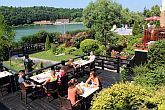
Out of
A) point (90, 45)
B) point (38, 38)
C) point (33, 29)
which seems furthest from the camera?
point (33, 29)

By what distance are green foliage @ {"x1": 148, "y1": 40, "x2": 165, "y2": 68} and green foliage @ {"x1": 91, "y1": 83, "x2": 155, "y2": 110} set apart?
3.20 m

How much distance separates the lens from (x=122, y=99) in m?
5.16

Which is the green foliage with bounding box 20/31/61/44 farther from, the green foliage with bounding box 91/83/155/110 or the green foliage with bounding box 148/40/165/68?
the green foliage with bounding box 91/83/155/110

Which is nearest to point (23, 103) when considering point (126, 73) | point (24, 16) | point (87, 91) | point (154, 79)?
point (87, 91)

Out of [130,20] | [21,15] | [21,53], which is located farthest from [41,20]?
[21,53]

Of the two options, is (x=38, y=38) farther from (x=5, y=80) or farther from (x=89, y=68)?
(x=5, y=80)

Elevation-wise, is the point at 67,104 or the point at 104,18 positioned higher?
the point at 104,18

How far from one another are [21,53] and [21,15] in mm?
55805

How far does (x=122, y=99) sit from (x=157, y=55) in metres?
3.69

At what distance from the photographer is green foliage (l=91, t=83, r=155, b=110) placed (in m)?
5.05

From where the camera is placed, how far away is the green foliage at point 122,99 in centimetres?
505

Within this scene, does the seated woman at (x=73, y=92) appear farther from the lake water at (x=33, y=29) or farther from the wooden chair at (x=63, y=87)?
the lake water at (x=33, y=29)

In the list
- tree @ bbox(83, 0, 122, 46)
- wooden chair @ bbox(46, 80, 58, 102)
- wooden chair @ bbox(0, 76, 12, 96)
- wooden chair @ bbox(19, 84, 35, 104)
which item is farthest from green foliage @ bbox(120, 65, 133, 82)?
tree @ bbox(83, 0, 122, 46)

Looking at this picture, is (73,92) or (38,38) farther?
(38,38)
